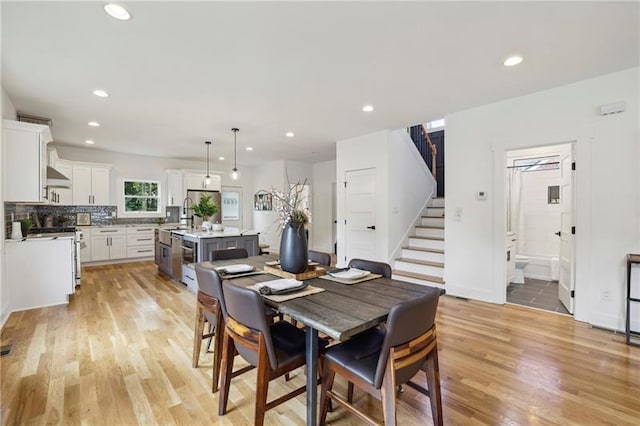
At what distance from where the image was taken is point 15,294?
11.7 ft

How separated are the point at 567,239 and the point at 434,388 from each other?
322 cm

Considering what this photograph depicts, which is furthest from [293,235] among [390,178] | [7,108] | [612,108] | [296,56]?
[7,108]

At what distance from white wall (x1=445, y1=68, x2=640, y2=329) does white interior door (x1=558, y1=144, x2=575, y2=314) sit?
15 cm

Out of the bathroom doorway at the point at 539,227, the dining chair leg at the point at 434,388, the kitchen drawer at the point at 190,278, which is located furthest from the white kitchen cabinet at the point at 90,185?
the bathroom doorway at the point at 539,227

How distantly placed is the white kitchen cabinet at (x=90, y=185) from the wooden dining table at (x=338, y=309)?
6.04 meters

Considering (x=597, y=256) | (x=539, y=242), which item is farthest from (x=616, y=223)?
(x=539, y=242)

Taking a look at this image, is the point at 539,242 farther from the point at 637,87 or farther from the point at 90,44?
the point at 90,44

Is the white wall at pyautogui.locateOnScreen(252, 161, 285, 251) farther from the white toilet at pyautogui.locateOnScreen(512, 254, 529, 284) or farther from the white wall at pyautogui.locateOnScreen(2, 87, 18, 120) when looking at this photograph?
the white toilet at pyautogui.locateOnScreen(512, 254, 529, 284)

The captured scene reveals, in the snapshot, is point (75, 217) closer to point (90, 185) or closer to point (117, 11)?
point (90, 185)

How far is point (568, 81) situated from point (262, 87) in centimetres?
333

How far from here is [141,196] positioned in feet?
23.3

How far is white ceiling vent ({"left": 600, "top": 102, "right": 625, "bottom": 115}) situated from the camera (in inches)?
114

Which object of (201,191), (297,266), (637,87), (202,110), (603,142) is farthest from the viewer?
(201,191)

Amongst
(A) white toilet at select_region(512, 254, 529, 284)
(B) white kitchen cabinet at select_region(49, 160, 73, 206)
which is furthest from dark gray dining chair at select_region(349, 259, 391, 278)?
(B) white kitchen cabinet at select_region(49, 160, 73, 206)
